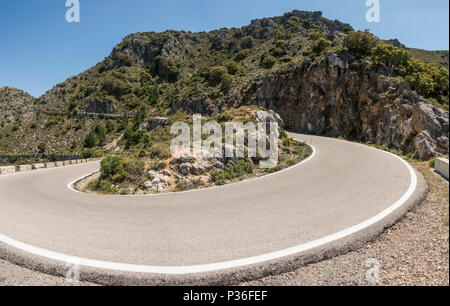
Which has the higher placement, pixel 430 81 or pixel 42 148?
pixel 430 81

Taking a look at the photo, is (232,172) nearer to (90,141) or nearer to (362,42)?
(362,42)

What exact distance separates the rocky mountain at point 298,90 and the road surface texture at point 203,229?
2874 mm

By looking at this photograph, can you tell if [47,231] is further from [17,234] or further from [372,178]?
[372,178]

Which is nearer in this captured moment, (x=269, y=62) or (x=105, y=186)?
(x=105, y=186)

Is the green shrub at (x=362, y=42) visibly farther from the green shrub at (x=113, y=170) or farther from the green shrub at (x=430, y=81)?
the green shrub at (x=113, y=170)

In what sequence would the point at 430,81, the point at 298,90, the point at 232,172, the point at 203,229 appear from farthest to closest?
the point at 298,90 < the point at 430,81 < the point at 232,172 < the point at 203,229

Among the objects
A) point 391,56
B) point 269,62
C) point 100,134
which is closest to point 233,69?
point 269,62

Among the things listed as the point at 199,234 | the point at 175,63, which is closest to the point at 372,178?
the point at 199,234

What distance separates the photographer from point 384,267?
289cm

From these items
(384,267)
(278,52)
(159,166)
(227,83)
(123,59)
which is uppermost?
(123,59)

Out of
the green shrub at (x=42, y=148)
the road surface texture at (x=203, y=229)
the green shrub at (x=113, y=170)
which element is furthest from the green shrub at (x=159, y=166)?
the green shrub at (x=42, y=148)

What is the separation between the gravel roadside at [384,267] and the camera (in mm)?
2640

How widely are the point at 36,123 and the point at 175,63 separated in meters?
50.4

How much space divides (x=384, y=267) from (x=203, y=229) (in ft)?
9.40
